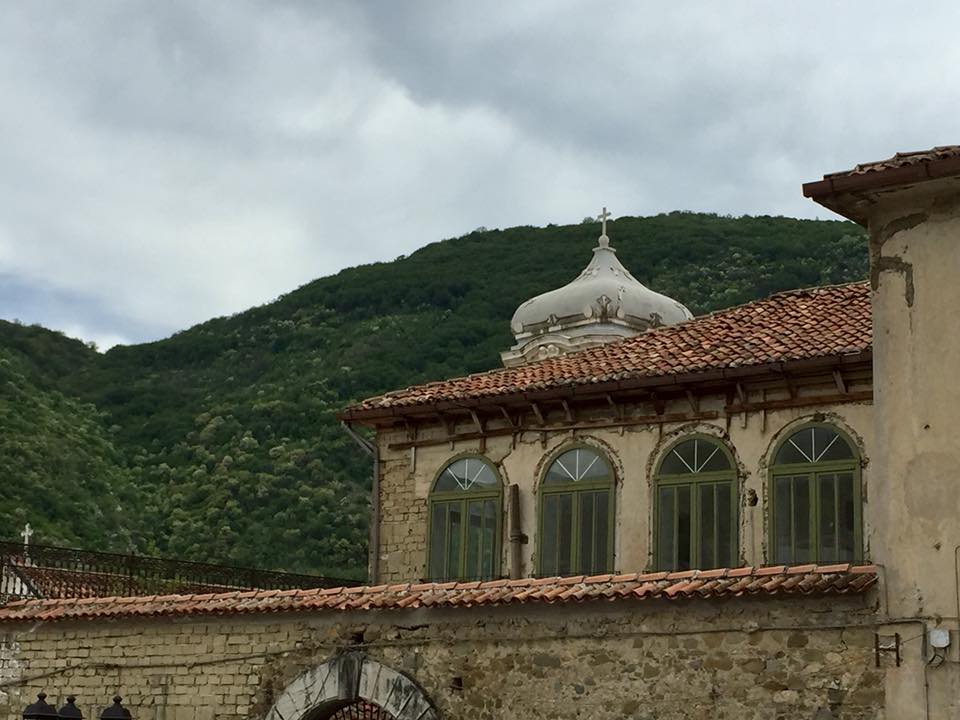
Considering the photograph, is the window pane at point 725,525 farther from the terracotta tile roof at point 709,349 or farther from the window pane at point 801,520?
the terracotta tile roof at point 709,349

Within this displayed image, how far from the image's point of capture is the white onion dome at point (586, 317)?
30.8m

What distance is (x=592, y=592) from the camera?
1532cm

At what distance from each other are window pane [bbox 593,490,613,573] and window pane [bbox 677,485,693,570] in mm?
997

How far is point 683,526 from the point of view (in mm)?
21203

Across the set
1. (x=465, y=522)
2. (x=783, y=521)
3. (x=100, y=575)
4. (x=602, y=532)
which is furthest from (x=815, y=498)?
(x=100, y=575)

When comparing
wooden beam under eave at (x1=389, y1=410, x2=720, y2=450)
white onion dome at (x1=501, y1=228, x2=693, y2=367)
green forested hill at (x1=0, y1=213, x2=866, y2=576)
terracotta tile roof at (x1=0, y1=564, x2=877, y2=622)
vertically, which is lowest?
terracotta tile roof at (x1=0, y1=564, x2=877, y2=622)

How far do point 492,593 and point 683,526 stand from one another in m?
5.86

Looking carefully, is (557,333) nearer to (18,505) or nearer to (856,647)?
(856,647)

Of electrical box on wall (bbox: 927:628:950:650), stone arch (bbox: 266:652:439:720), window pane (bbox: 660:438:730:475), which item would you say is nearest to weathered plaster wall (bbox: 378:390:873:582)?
window pane (bbox: 660:438:730:475)

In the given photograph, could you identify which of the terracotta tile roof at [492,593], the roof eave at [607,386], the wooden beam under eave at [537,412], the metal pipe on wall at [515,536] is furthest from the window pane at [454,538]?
the terracotta tile roof at [492,593]

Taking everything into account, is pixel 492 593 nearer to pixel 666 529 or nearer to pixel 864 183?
pixel 864 183

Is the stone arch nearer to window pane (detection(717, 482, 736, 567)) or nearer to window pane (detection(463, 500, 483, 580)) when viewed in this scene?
window pane (detection(463, 500, 483, 580))

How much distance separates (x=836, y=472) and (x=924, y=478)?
19.7 feet

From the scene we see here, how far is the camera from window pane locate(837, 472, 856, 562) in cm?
1970
